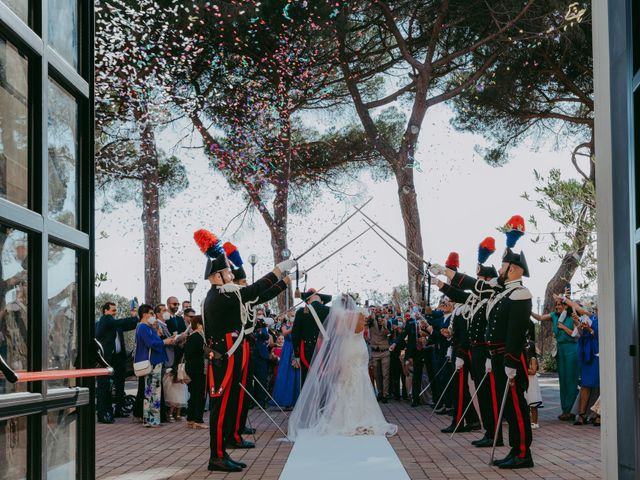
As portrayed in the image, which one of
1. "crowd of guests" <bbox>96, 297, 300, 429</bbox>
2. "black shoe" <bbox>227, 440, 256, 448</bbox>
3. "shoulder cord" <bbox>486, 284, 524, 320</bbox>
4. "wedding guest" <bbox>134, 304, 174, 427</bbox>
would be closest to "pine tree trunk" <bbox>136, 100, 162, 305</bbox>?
"crowd of guests" <bbox>96, 297, 300, 429</bbox>

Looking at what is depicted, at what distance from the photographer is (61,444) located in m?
3.37

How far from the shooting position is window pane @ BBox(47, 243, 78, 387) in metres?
3.27

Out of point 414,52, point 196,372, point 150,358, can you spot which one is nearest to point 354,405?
point 196,372

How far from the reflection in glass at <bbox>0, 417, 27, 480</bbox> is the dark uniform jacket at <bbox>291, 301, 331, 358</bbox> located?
34.5 feet

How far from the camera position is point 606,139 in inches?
183

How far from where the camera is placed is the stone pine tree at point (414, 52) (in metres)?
23.5

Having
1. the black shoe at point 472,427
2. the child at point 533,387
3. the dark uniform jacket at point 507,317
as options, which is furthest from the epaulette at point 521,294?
the black shoe at point 472,427

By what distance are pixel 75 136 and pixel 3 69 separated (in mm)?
779

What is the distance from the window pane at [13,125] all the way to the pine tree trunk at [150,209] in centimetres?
2017

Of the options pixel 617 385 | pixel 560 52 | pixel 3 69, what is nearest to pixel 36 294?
pixel 3 69

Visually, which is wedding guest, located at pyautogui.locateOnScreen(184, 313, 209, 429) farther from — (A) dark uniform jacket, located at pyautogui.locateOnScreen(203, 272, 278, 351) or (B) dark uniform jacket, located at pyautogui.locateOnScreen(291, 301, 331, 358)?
(A) dark uniform jacket, located at pyautogui.locateOnScreen(203, 272, 278, 351)

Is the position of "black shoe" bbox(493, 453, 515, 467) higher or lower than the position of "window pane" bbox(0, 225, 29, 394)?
lower

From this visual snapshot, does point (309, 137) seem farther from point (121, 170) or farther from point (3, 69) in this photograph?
point (3, 69)

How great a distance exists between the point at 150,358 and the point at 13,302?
10.2 meters
